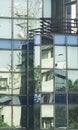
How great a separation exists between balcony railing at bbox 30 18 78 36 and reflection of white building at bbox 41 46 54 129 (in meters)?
2.41

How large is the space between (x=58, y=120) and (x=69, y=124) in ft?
2.29

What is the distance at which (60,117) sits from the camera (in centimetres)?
3700

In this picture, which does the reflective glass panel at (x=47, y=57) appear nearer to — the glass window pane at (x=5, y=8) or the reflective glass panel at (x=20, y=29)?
the reflective glass panel at (x=20, y=29)

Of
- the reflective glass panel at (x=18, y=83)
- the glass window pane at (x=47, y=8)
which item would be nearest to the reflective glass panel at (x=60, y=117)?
the reflective glass panel at (x=18, y=83)

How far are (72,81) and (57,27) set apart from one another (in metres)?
4.23

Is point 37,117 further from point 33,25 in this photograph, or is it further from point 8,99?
point 33,25

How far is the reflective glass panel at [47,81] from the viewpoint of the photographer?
37.5 m

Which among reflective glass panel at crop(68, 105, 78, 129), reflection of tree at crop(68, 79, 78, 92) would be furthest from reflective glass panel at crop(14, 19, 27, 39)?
reflective glass panel at crop(68, 105, 78, 129)

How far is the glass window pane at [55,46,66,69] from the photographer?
123 ft

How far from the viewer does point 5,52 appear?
130 feet

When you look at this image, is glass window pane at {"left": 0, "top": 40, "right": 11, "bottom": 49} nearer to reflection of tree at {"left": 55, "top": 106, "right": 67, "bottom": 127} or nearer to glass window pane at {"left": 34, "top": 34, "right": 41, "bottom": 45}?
glass window pane at {"left": 34, "top": 34, "right": 41, "bottom": 45}

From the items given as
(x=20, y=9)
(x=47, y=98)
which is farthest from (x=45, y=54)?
(x=20, y=9)

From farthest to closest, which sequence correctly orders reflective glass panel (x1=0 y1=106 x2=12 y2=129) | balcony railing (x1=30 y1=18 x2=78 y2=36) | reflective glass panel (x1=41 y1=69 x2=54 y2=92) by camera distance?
balcony railing (x1=30 y1=18 x2=78 y2=36) → reflective glass panel (x1=0 y1=106 x2=12 y2=129) → reflective glass panel (x1=41 y1=69 x2=54 y2=92)

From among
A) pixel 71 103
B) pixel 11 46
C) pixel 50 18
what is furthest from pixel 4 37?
pixel 71 103
